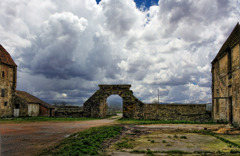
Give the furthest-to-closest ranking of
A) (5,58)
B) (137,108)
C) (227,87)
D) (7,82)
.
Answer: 1. (5,58)
2. (7,82)
3. (137,108)
4. (227,87)

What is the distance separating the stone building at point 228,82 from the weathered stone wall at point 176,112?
135 centimetres

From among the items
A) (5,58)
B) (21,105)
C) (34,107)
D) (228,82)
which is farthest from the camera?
(34,107)

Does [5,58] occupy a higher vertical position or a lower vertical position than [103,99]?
higher

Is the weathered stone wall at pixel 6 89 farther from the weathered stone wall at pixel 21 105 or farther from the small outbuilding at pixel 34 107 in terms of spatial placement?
the small outbuilding at pixel 34 107

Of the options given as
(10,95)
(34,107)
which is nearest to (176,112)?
(34,107)

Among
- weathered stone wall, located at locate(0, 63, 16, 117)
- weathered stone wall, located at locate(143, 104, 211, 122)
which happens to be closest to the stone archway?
weathered stone wall, located at locate(143, 104, 211, 122)

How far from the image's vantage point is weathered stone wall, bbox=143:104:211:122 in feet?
76.3

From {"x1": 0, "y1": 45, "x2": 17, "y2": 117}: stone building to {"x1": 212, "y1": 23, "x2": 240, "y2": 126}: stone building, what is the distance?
1086 inches

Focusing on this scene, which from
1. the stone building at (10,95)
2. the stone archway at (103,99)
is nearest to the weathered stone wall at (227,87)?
the stone archway at (103,99)

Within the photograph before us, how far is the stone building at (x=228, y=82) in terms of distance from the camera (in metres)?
16.0

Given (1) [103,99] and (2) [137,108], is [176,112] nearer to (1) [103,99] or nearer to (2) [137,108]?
(2) [137,108]

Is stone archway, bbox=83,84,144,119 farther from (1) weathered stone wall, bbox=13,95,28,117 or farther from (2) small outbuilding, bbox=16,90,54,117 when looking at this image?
(2) small outbuilding, bbox=16,90,54,117

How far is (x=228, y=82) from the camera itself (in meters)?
18.0

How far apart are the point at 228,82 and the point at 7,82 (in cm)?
2916
